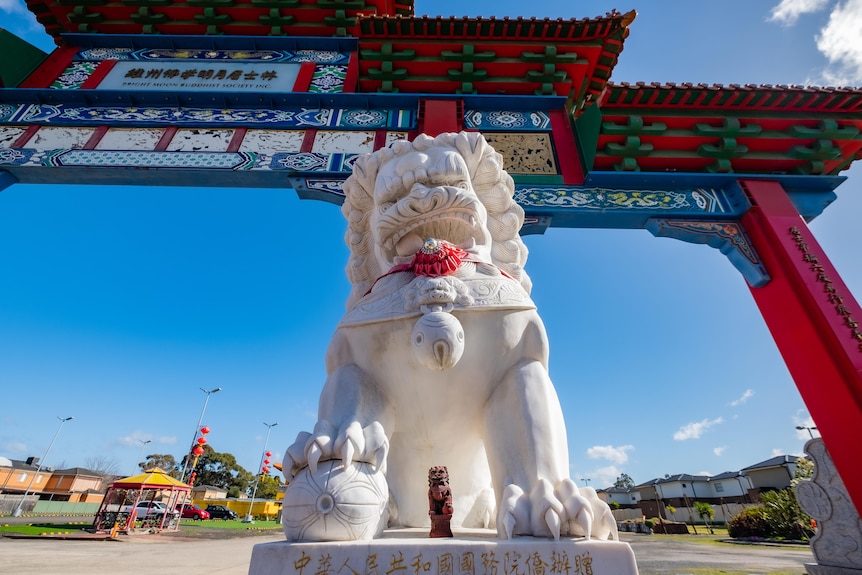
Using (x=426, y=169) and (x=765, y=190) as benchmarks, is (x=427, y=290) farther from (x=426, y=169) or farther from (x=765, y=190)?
(x=765, y=190)

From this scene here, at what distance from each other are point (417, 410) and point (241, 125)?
13.9ft

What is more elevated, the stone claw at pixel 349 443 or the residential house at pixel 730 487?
the residential house at pixel 730 487

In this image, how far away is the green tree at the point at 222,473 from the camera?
29.9 m

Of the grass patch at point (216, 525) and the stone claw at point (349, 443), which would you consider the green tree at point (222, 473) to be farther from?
the stone claw at point (349, 443)

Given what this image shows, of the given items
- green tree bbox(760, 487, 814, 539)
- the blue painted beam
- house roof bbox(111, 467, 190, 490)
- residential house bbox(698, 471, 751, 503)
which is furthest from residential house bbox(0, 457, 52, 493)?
residential house bbox(698, 471, 751, 503)

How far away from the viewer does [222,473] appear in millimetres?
30359

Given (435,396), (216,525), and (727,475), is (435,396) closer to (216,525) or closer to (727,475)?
(216,525)

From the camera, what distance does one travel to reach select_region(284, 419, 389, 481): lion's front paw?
1.01m

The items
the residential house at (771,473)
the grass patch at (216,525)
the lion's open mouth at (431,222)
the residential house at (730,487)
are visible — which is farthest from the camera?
the residential house at (730,487)

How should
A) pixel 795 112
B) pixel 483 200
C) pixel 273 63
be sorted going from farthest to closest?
pixel 273 63 → pixel 795 112 → pixel 483 200

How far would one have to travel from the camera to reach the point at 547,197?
3.88m

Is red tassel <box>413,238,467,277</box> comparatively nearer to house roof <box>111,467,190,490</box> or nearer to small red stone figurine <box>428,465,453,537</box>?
small red stone figurine <box>428,465,453,537</box>

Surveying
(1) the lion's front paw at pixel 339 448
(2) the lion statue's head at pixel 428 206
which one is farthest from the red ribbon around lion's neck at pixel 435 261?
(1) the lion's front paw at pixel 339 448

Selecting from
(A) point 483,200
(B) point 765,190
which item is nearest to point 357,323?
(A) point 483,200
